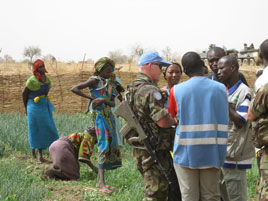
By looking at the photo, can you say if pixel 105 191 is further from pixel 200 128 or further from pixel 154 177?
pixel 200 128

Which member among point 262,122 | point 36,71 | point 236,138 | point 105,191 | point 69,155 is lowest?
point 105,191

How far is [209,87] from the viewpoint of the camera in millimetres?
2832

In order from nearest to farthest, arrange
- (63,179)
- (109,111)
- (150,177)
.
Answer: (150,177)
(109,111)
(63,179)

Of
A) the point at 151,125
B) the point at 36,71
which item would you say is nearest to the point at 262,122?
the point at 151,125

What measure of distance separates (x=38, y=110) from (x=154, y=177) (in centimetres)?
417

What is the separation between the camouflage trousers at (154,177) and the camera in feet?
10.7

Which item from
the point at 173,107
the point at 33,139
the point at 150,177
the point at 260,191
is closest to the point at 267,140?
the point at 260,191

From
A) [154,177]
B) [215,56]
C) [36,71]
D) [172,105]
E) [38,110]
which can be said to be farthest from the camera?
[38,110]

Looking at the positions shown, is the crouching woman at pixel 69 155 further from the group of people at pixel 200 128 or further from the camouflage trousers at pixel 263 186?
the camouflage trousers at pixel 263 186

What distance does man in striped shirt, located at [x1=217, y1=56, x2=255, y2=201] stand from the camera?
11.0 ft

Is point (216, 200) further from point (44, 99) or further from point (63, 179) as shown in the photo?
point (44, 99)

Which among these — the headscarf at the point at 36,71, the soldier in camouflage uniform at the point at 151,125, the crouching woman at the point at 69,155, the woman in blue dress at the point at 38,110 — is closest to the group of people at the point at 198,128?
the soldier in camouflage uniform at the point at 151,125

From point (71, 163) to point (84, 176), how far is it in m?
0.40

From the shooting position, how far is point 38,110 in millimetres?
6875
